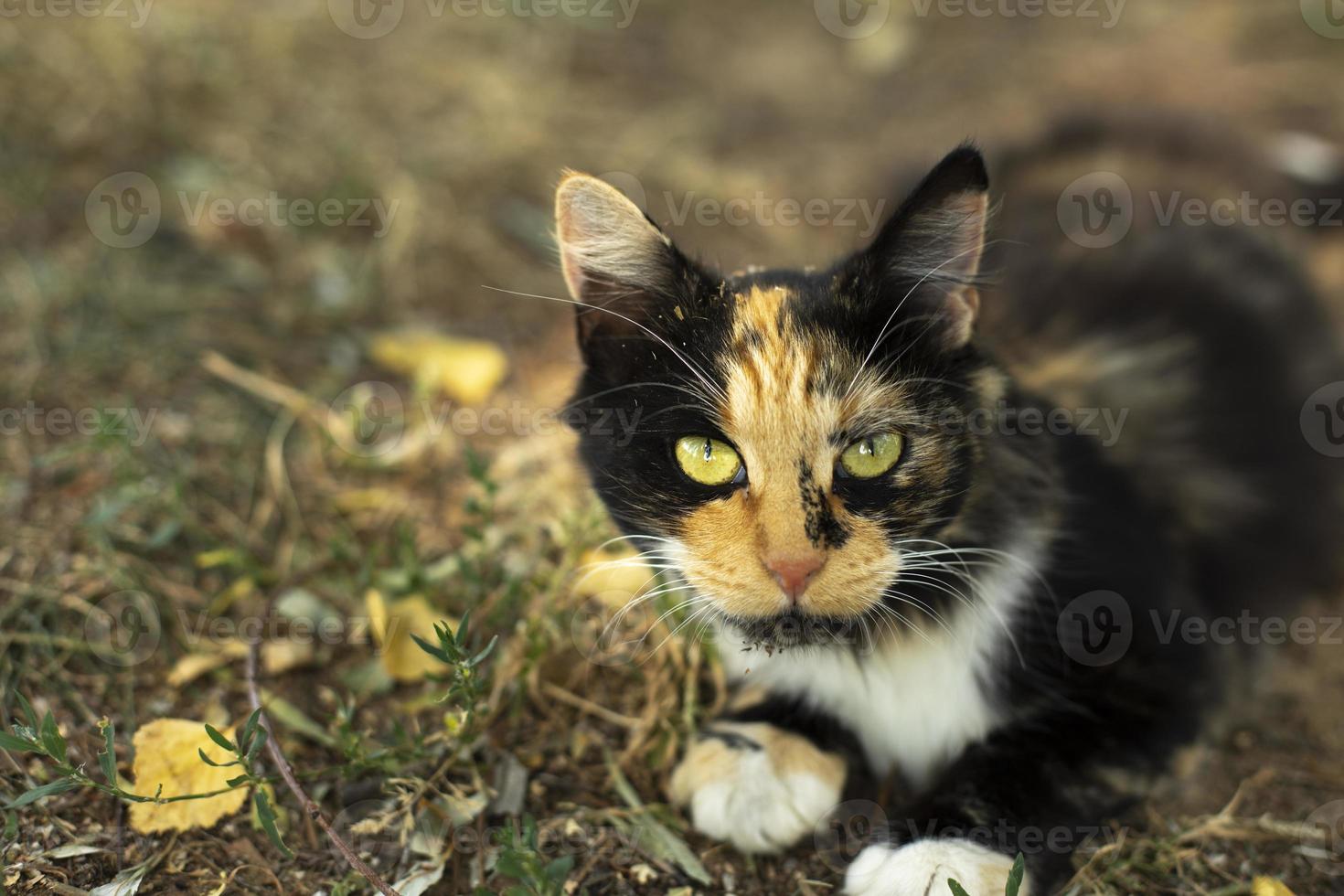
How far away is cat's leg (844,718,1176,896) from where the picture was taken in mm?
1960

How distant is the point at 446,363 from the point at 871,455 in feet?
6.51

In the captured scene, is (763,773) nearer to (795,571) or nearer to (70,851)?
(795,571)

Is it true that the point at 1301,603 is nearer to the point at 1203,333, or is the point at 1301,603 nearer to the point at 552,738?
the point at 1203,333

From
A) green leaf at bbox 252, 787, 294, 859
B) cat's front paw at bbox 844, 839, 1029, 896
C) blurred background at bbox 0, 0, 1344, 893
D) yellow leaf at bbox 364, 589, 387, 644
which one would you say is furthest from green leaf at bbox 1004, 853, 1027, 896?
Result: yellow leaf at bbox 364, 589, 387, 644

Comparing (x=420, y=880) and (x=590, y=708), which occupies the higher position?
(x=590, y=708)

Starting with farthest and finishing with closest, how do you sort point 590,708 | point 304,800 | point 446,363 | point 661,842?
point 446,363, point 590,708, point 661,842, point 304,800

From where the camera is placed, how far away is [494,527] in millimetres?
2945

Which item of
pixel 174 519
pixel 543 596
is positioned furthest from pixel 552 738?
pixel 174 519

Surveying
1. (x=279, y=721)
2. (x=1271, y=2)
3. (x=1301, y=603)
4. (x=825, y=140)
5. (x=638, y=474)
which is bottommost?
(x=279, y=721)

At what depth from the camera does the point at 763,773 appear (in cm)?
221

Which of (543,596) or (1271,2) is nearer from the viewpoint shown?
(543,596)

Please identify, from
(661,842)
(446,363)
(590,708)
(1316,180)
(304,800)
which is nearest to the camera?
(304,800)

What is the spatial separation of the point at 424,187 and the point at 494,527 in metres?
1.79

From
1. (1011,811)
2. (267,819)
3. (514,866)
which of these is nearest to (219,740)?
(267,819)
